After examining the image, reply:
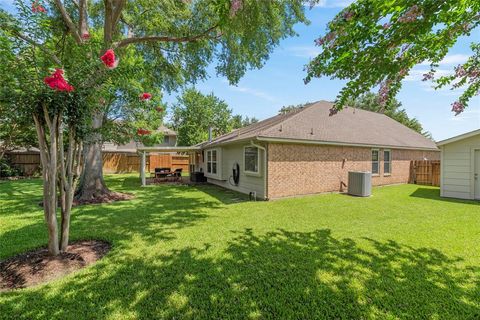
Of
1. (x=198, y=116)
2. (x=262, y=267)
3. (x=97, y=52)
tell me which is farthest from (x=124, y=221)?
(x=198, y=116)

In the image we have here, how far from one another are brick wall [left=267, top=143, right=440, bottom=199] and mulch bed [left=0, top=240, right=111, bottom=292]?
643 centimetres

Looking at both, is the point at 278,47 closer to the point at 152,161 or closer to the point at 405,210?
the point at 405,210

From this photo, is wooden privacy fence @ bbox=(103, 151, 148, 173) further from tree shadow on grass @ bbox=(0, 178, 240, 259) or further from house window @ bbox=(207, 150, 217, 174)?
tree shadow on grass @ bbox=(0, 178, 240, 259)

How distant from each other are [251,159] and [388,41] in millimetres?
7678

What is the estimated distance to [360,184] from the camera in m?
10.1

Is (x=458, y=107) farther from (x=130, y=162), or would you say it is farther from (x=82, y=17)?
(x=130, y=162)

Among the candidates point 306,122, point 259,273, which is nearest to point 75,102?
point 259,273

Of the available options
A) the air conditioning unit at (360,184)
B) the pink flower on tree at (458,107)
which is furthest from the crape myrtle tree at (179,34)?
the air conditioning unit at (360,184)

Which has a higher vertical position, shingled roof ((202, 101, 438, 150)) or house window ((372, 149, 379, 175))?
shingled roof ((202, 101, 438, 150))

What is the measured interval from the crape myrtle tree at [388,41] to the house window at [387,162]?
1019 cm

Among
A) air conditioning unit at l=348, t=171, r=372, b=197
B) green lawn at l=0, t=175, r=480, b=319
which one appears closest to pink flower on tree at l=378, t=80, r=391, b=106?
green lawn at l=0, t=175, r=480, b=319

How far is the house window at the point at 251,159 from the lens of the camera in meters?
9.92

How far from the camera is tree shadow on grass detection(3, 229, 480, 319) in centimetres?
→ 264

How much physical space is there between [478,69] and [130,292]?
263 inches
